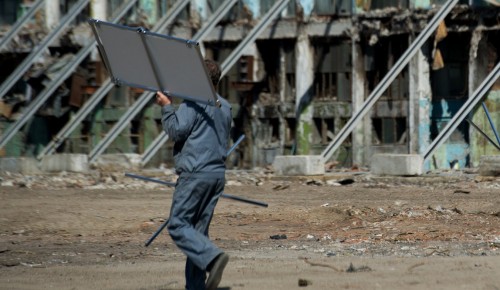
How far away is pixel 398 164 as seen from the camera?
2527 cm

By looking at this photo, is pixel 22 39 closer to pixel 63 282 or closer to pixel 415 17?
pixel 415 17

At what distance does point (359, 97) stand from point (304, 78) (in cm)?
189

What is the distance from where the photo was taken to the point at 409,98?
3475 cm

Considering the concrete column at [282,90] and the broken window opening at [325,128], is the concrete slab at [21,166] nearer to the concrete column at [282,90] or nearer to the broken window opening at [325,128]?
the concrete column at [282,90]

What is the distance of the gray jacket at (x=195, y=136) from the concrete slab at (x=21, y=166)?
940 inches

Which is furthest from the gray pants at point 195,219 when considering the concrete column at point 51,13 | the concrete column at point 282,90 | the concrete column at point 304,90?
the concrete column at point 51,13

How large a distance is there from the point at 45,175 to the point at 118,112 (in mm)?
9235

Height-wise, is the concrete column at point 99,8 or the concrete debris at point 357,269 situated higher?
the concrete column at point 99,8

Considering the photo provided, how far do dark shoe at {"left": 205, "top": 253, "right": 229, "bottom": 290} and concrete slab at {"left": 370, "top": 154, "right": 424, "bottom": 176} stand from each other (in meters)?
16.7

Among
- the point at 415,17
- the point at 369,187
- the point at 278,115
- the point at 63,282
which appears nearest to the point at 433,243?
the point at 63,282

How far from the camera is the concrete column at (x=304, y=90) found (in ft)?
120

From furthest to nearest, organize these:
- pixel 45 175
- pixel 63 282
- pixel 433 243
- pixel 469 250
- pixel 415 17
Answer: pixel 415 17 → pixel 45 175 → pixel 433 243 → pixel 469 250 → pixel 63 282

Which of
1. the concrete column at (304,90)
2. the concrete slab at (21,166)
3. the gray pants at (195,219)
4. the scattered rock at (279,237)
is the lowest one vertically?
the scattered rock at (279,237)

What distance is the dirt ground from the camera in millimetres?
9906
